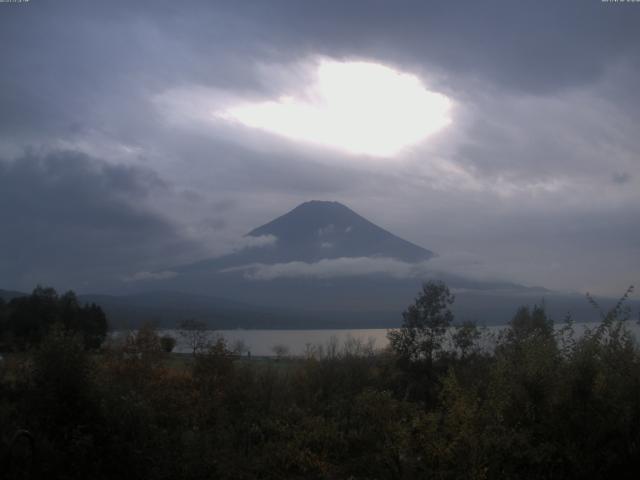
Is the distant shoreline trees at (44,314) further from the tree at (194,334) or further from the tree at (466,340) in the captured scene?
the tree at (466,340)

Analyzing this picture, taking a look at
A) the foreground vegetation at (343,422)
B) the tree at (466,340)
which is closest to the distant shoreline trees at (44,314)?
the foreground vegetation at (343,422)

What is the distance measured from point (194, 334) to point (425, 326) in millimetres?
5819

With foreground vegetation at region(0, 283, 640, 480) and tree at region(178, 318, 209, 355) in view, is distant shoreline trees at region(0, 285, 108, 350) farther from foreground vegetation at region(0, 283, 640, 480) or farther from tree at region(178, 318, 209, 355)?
foreground vegetation at region(0, 283, 640, 480)

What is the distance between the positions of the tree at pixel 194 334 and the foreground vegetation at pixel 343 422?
115cm

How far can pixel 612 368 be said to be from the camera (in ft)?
33.8

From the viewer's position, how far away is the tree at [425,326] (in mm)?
16031

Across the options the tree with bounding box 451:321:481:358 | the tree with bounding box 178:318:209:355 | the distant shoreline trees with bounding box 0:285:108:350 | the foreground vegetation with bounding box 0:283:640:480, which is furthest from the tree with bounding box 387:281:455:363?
the distant shoreline trees with bounding box 0:285:108:350

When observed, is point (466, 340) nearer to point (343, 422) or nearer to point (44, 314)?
point (343, 422)

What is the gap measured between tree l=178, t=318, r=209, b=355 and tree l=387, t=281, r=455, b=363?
4.63m

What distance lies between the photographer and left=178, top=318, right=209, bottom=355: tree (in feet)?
51.4

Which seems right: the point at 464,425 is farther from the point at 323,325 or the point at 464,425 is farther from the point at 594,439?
the point at 323,325

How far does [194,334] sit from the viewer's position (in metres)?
16.1

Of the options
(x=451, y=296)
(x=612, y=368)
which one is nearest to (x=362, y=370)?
(x=451, y=296)

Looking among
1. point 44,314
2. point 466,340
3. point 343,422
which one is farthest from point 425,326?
point 44,314
